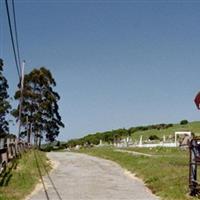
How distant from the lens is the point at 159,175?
19.3 meters

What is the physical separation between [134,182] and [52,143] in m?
65.3

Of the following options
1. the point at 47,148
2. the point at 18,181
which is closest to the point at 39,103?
the point at 47,148

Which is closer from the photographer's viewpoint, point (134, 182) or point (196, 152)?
point (196, 152)

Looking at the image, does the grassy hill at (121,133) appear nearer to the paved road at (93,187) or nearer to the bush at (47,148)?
the bush at (47,148)

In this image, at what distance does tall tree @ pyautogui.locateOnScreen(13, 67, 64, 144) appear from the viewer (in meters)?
77.9

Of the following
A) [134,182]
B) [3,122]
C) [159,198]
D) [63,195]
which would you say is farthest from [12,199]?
[3,122]

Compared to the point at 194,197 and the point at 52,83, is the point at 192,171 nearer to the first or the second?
the point at 194,197

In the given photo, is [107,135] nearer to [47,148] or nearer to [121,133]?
[121,133]

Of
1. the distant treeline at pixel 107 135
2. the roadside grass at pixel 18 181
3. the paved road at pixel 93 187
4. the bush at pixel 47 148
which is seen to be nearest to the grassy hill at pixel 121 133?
the distant treeline at pixel 107 135

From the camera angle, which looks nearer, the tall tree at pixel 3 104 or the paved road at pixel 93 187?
the paved road at pixel 93 187

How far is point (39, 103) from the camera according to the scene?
7888 cm

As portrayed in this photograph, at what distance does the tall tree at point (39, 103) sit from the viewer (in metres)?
77.9

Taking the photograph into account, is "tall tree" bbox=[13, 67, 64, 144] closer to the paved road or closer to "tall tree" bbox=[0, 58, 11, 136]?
"tall tree" bbox=[0, 58, 11, 136]

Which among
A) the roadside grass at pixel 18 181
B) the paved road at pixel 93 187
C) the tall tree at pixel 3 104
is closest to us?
the roadside grass at pixel 18 181
